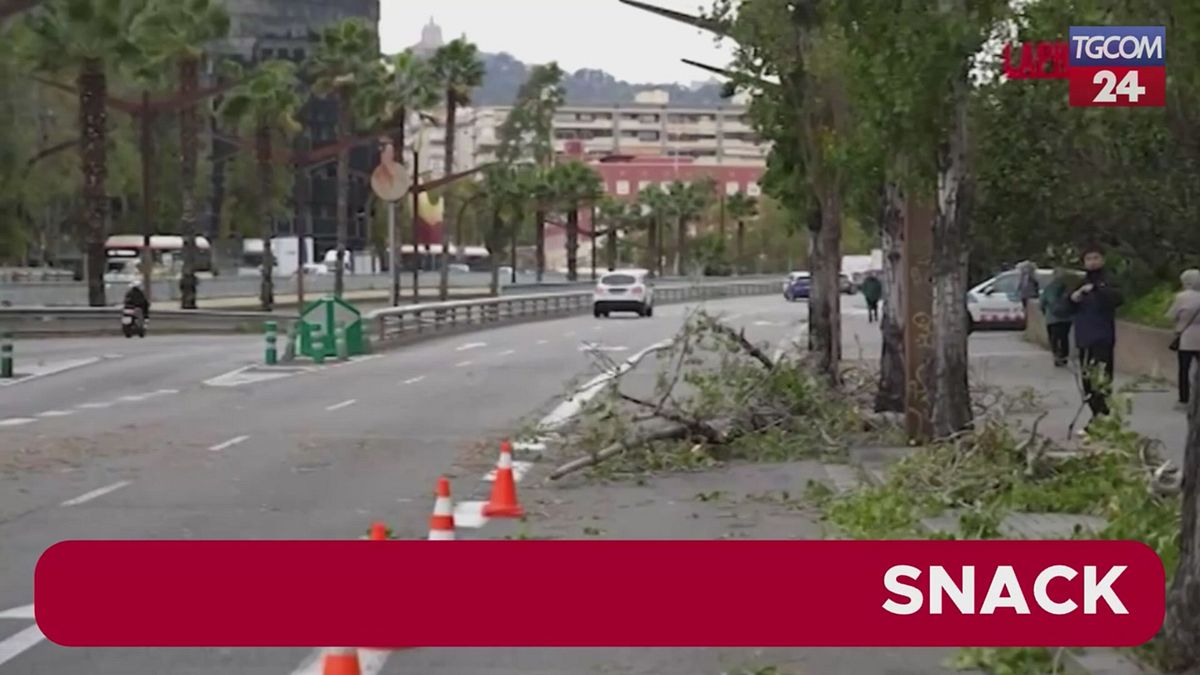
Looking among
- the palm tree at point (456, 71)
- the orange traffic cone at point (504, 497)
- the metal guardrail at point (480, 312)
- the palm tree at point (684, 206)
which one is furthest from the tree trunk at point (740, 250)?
the orange traffic cone at point (504, 497)

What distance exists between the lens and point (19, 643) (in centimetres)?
1055

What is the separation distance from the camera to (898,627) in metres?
9.41

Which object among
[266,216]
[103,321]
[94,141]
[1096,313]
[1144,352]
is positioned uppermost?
[94,141]

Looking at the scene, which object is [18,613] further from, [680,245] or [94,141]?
[680,245]

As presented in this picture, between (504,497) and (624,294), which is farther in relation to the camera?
(624,294)

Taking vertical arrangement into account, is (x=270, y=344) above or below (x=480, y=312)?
above

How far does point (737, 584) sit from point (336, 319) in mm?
31068

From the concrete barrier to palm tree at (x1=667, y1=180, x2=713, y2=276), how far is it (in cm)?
9939

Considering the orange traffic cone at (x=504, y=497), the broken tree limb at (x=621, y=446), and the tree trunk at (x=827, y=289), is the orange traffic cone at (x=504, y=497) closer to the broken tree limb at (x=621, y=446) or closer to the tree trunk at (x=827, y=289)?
the broken tree limb at (x=621, y=446)

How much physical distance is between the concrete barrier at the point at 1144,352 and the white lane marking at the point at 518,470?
39.3 ft

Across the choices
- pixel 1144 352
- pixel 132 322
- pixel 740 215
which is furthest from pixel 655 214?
pixel 1144 352

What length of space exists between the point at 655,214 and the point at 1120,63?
113 m

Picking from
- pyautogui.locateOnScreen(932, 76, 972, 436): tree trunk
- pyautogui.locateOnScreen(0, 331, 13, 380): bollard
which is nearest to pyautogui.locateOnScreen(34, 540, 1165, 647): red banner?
pyautogui.locateOnScreen(932, 76, 972, 436): tree trunk

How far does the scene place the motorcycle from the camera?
51656 millimetres
